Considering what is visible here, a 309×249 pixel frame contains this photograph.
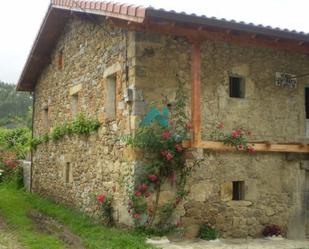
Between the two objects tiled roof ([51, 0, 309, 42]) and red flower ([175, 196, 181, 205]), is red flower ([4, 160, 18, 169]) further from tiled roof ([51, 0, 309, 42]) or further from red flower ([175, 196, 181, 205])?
red flower ([175, 196, 181, 205])

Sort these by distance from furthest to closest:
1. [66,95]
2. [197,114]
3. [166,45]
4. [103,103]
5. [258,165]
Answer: [66,95] → [103,103] → [258,165] → [166,45] → [197,114]

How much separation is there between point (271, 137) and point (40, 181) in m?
8.03

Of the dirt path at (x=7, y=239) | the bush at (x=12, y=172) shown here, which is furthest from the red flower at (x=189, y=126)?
the bush at (x=12, y=172)

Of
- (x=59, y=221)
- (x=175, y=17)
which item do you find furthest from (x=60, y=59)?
(x=175, y=17)

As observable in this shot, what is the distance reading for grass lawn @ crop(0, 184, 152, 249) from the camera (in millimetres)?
7875

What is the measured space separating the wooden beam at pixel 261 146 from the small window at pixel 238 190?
0.81m

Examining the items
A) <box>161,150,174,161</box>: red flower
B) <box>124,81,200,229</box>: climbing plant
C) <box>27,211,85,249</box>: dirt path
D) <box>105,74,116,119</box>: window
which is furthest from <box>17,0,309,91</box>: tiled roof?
<box>27,211,85,249</box>: dirt path

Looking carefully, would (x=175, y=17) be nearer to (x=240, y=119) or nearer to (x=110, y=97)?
(x=240, y=119)

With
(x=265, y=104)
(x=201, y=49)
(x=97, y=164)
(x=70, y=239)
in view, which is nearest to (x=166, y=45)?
(x=201, y=49)

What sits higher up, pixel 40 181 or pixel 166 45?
pixel 166 45

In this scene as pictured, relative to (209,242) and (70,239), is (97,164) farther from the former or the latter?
(209,242)

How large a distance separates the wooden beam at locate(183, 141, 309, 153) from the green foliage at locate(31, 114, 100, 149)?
9.61 feet

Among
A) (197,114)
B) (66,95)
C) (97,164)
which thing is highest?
(66,95)

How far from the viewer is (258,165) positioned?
9.29 meters
